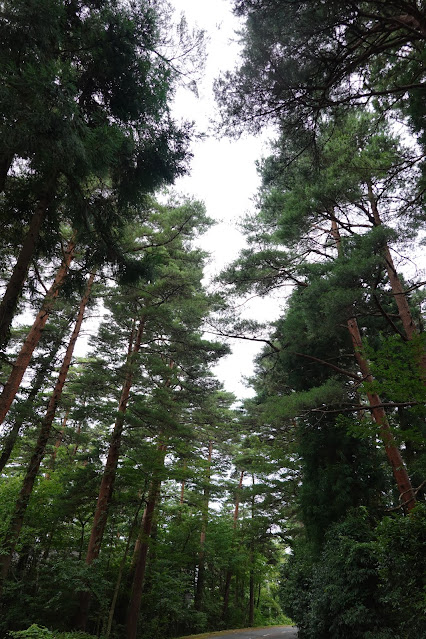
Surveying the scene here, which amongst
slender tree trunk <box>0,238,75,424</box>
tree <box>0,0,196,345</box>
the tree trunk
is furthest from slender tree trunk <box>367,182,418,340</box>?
slender tree trunk <box>0,238,75,424</box>

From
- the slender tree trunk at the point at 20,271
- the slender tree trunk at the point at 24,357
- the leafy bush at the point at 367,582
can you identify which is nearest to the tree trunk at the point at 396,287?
the leafy bush at the point at 367,582

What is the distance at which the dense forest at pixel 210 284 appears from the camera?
477 centimetres

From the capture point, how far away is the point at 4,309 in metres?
4.43

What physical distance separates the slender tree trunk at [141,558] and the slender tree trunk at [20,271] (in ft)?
23.6

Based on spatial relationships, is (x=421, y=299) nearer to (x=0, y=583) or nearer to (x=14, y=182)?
(x=14, y=182)

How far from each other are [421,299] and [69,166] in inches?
502

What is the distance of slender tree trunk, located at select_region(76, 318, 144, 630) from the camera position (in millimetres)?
9367

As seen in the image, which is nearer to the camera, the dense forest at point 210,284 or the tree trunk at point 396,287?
the dense forest at point 210,284

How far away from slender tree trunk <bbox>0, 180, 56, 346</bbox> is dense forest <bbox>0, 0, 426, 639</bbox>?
0.09ft

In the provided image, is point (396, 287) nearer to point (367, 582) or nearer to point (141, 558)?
point (367, 582)

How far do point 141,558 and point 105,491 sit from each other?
3.27 meters

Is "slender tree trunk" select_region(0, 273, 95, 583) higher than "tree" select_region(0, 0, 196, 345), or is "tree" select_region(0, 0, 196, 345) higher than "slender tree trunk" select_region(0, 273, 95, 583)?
"tree" select_region(0, 0, 196, 345)

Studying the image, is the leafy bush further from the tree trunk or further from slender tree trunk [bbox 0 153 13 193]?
slender tree trunk [bbox 0 153 13 193]

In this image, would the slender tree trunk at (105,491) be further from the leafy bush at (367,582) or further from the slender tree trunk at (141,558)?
the leafy bush at (367,582)
